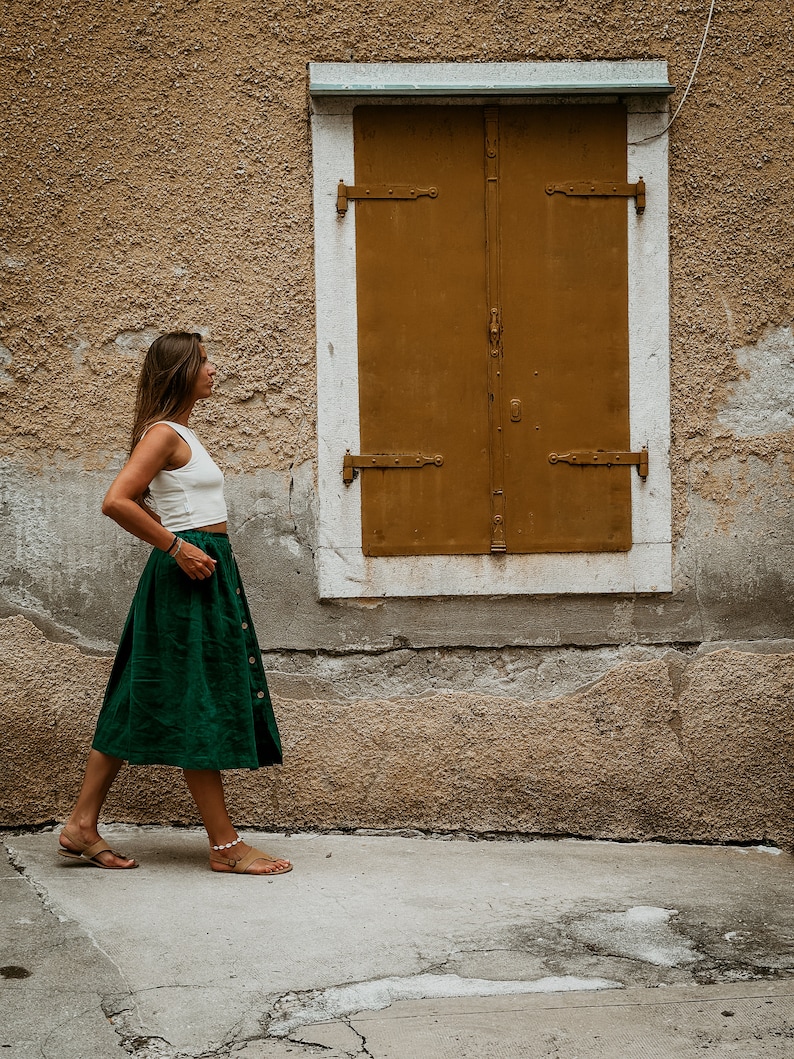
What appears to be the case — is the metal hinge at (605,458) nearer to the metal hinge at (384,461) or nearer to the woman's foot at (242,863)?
the metal hinge at (384,461)

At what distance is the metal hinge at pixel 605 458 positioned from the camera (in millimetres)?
4059

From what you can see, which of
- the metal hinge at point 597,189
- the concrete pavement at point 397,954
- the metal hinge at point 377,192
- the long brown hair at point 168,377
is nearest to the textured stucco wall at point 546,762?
the concrete pavement at point 397,954

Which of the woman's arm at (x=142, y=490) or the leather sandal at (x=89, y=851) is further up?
the woman's arm at (x=142, y=490)

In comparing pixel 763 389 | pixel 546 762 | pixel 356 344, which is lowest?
pixel 546 762

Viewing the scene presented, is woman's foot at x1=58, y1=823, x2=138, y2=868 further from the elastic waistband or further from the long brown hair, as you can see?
the long brown hair

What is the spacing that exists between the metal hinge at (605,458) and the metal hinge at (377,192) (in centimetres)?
106

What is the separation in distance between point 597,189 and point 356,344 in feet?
3.43

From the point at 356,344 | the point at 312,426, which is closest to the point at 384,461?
the point at 312,426

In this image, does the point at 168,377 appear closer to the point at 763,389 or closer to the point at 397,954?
the point at 397,954

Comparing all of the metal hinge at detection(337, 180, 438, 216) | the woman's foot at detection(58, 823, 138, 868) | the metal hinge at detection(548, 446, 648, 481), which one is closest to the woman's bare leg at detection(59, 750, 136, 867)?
the woman's foot at detection(58, 823, 138, 868)

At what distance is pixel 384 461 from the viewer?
4.03 m

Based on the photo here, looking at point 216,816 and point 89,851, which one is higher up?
point 216,816

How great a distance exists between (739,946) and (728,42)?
3070 mm

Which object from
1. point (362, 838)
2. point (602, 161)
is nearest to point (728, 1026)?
point (362, 838)
